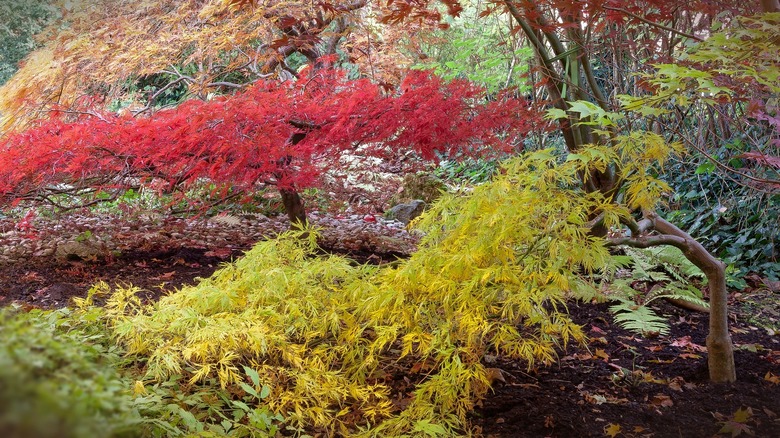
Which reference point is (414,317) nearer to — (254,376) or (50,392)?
(254,376)

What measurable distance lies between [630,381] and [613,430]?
0.43m

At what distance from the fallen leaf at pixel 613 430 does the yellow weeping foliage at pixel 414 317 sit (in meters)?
0.24

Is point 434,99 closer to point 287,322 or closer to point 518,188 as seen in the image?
point 518,188

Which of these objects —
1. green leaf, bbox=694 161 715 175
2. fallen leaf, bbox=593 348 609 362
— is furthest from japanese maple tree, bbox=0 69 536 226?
green leaf, bbox=694 161 715 175

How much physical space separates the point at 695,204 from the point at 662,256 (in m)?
1.13

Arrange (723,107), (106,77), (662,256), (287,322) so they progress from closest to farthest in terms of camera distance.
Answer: (287,322) → (662,256) → (723,107) → (106,77)

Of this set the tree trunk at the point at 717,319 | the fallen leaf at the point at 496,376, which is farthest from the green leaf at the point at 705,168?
the fallen leaf at the point at 496,376

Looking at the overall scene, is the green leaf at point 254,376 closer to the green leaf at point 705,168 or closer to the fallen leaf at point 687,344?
the fallen leaf at point 687,344

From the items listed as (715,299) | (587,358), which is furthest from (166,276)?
(715,299)

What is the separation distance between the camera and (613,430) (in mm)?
1593

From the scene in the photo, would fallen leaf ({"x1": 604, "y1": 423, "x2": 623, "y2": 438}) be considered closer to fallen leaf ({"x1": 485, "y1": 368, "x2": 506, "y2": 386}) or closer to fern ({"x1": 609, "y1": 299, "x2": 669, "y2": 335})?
fallen leaf ({"x1": 485, "y1": 368, "x2": 506, "y2": 386})

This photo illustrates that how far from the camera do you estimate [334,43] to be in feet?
18.0

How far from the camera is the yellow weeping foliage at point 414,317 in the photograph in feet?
5.41

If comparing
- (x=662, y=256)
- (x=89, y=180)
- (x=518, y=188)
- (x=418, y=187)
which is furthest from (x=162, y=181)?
(x=418, y=187)
